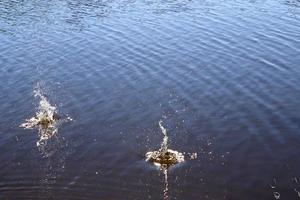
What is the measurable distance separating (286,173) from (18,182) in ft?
54.3

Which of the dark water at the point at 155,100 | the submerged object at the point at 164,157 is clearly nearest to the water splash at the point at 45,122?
the dark water at the point at 155,100

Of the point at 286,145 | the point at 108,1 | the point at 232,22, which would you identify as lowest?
the point at 108,1

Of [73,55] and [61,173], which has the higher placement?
[61,173]

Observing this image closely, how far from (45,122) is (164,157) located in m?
10.6

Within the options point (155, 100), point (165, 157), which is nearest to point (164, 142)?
point (165, 157)

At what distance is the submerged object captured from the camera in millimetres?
31172

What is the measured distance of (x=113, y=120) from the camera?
3716 centimetres

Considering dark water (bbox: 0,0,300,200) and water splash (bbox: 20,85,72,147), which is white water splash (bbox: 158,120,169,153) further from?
water splash (bbox: 20,85,72,147)

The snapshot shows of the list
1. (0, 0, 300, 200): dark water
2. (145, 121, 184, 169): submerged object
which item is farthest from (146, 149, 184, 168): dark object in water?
(0, 0, 300, 200): dark water

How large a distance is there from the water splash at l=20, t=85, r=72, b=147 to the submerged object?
7.87 m

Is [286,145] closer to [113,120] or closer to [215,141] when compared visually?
[215,141]

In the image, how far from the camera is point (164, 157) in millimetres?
31641

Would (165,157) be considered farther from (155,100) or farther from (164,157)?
→ (155,100)

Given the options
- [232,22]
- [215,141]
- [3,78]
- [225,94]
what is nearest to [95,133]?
[215,141]
